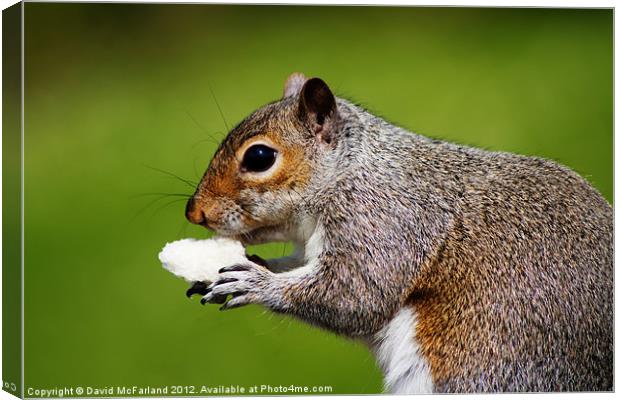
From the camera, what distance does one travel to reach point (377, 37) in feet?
27.0

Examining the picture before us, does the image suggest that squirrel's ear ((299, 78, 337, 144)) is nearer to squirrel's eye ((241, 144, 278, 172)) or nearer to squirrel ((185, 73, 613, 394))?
squirrel ((185, 73, 613, 394))

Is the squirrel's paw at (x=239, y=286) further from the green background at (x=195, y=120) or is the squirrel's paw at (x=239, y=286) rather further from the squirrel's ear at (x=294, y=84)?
the squirrel's ear at (x=294, y=84)

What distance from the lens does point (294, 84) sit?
7.69 meters

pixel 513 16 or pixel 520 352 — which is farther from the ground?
pixel 513 16

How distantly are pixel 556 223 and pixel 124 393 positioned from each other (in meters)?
2.41

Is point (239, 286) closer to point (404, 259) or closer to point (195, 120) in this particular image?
point (404, 259)

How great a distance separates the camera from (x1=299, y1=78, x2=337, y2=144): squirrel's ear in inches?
279

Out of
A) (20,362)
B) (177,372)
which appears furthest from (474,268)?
(20,362)

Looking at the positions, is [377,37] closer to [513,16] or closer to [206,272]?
[513,16]

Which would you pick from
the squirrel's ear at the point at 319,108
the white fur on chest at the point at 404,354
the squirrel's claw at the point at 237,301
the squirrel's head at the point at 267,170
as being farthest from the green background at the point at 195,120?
the squirrel's ear at the point at 319,108

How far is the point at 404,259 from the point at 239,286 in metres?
0.83

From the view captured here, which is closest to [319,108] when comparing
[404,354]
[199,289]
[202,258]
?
[202,258]

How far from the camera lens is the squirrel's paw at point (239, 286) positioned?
7.04 m

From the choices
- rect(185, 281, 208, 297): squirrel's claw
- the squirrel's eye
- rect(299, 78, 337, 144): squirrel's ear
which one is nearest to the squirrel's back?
rect(299, 78, 337, 144): squirrel's ear
